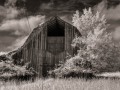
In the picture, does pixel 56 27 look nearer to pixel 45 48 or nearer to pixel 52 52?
pixel 45 48

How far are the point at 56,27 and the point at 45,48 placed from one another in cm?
402

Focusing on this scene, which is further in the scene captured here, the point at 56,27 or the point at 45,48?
the point at 56,27

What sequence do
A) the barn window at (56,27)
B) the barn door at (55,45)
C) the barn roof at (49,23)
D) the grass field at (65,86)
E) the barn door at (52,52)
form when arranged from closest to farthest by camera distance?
the grass field at (65,86)
the barn door at (52,52)
the barn roof at (49,23)
the barn door at (55,45)
the barn window at (56,27)

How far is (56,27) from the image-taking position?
30.2 meters

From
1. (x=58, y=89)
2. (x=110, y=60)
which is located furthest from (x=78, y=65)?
(x=58, y=89)

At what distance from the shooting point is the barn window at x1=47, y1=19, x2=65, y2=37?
27591mm

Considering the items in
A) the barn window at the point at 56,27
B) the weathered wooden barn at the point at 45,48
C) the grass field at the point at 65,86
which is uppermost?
the barn window at the point at 56,27

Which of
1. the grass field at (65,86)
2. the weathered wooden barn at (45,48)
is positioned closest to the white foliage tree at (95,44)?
the weathered wooden barn at (45,48)

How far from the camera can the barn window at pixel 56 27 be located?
90.5ft

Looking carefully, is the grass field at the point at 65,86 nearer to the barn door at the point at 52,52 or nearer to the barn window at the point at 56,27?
the barn door at the point at 52,52

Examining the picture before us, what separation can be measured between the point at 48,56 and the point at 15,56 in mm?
3191

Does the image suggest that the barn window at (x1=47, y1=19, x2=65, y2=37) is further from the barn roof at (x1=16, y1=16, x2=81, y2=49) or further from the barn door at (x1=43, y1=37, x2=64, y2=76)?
the barn door at (x1=43, y1=37, x2=64, y2=76)

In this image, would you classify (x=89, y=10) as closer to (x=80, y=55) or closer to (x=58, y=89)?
(x=80, y=55)

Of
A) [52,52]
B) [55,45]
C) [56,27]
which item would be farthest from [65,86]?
[56,27]
